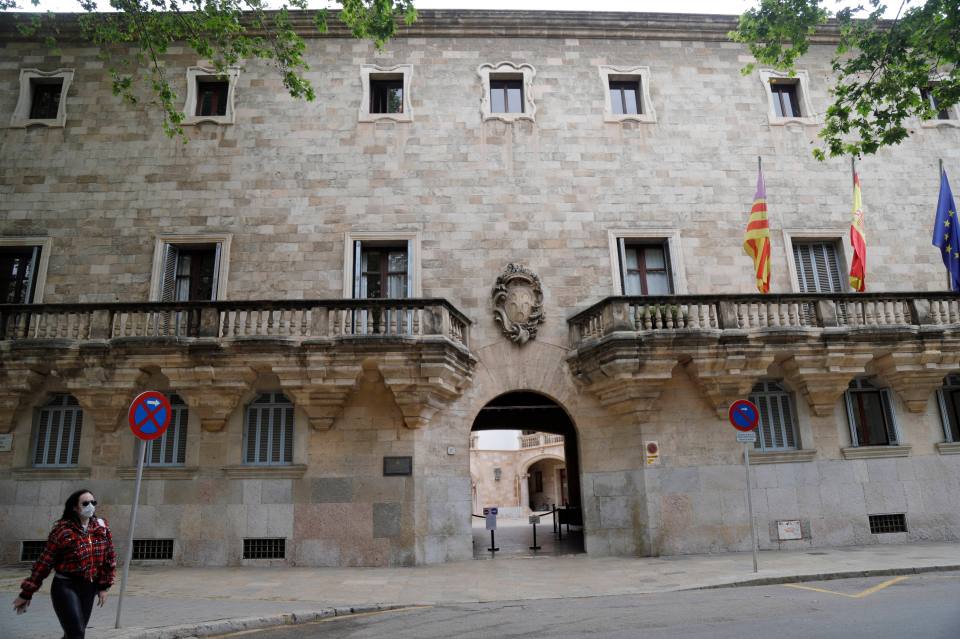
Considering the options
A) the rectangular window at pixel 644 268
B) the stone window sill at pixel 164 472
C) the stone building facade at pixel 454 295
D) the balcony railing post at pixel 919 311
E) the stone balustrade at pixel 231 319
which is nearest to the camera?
the stone balustrade at pixel 231 319

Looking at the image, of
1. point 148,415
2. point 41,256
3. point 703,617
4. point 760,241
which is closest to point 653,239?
point 760,241

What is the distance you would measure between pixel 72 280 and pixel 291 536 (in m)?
8.74

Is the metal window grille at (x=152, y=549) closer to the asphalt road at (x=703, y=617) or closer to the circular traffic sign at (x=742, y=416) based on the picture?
the asphalt road at (x=703, y=617)

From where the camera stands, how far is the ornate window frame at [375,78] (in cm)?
1655

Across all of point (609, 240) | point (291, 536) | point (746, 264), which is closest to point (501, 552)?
point (291, 536)

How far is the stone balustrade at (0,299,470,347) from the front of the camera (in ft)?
43.6

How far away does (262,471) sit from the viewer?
44.7 ft

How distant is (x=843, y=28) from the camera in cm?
1274

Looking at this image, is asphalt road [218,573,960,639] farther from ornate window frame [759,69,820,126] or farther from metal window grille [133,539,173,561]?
ornate window frame [759,69,820,126]

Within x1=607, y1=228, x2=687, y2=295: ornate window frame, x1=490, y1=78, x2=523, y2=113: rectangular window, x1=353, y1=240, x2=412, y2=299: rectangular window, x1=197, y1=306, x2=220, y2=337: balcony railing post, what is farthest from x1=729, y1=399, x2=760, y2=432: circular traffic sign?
x1=197, y1=306, x2=220, y2=337: balcony railing post

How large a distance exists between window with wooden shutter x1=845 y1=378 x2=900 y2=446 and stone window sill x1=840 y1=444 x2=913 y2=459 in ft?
0.72

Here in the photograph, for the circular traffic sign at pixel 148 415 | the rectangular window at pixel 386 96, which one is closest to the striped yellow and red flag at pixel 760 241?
the rectangular window at pixel 386 96

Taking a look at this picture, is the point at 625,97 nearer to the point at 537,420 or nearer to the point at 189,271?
the point at 537,420

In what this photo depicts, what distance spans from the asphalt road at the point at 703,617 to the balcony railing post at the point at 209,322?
757 centimetres
